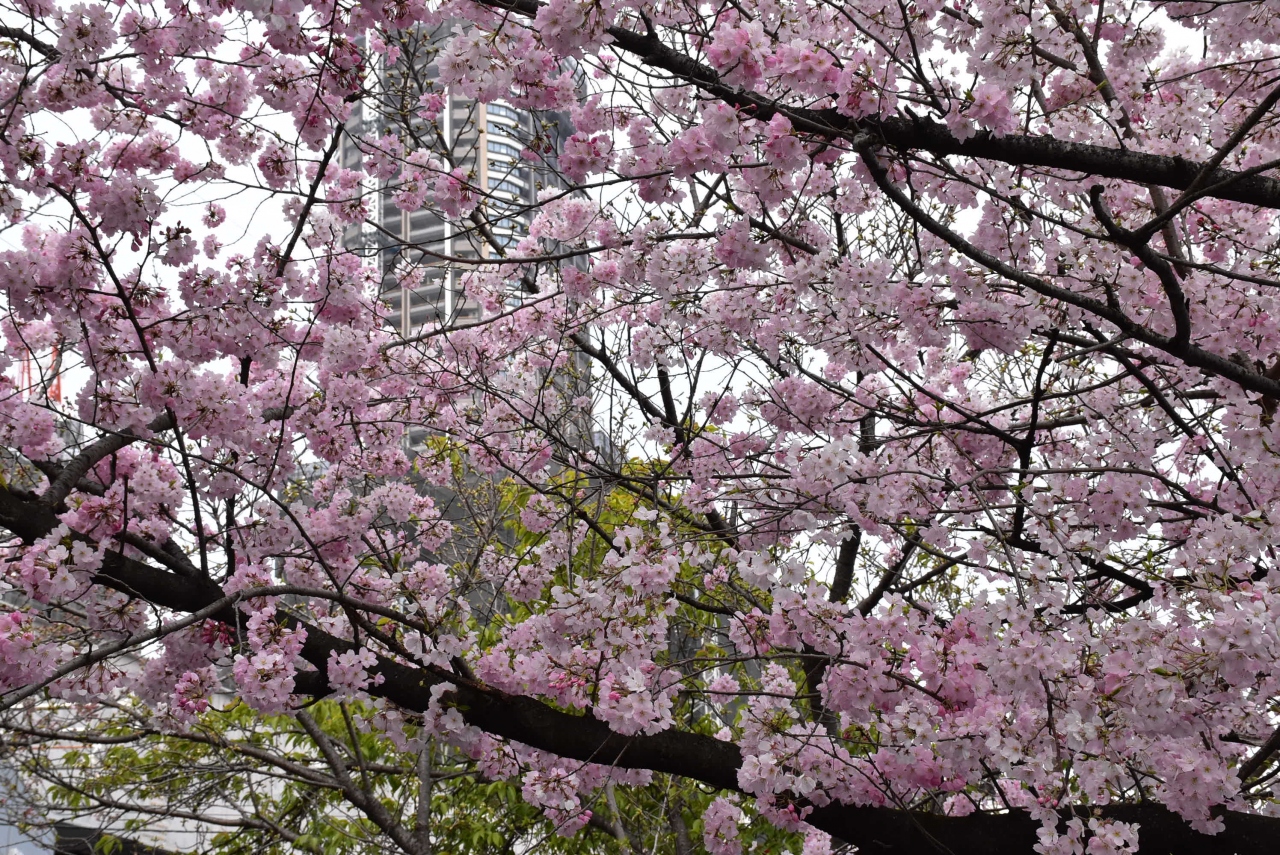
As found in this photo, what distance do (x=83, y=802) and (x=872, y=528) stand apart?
668 centimetres

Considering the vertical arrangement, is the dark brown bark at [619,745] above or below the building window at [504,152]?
below

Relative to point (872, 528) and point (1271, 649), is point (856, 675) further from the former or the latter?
point (1271, 649)

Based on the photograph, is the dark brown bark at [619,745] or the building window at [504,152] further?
the building window at [504,152]

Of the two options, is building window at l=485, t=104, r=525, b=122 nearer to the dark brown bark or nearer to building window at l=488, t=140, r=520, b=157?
building window at l=488, t=140, r=520, b=157

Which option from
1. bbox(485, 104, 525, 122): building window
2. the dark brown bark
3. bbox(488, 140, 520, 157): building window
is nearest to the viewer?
the dark brown bark

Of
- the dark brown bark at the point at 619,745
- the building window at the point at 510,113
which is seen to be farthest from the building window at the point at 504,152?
the dark brown bark at the point at 619,745

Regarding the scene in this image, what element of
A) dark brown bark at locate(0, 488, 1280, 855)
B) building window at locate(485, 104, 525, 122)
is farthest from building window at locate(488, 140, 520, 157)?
dark brown bark at locate(0, 488, 1280, 855)

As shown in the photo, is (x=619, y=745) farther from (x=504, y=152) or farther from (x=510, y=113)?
(x=504, y=152)

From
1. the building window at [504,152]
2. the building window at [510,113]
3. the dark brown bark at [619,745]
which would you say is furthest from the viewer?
the building window at [504,152]

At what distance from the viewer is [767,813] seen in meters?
3.11

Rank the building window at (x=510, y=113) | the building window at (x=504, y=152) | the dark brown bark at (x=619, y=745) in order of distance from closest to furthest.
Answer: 1. the dark brown bark at (x=619, y=745)
2. the building window at (x=510, y=113)
3. the building window at (x=504, y=152)

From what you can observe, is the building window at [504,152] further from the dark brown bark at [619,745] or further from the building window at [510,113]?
the dark brown bark at [619,745]

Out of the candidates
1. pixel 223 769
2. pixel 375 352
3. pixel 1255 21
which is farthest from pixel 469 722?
pixel 1255 21

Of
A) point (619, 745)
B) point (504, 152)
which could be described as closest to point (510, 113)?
point (504, 152)
